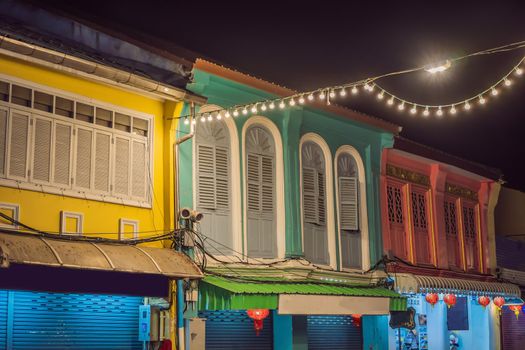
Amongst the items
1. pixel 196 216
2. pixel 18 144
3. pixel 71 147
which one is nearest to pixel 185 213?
pixel 196 216

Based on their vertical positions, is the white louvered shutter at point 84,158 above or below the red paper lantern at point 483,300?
above

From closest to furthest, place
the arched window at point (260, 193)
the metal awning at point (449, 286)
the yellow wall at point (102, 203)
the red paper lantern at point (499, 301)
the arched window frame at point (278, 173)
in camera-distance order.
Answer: the yellow wall at point (102, 203) → the arched window at point (260, 193) → the arched window frame at point (278, 173) → the metal awning at point (449, 286) → the red paper lantern at point (499, 301)

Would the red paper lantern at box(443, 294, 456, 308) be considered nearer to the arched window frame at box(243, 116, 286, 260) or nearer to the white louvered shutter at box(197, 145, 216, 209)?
the arched window frame at box(243, 116, 286, 260)

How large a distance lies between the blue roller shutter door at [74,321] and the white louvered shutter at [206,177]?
8.39 feet

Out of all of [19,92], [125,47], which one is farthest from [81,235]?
[125,47]

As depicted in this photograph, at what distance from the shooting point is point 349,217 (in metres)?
20.0

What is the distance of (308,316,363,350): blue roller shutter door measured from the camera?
19344 millimetres

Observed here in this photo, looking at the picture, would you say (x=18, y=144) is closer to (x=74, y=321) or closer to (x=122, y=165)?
(x=122, y=165)

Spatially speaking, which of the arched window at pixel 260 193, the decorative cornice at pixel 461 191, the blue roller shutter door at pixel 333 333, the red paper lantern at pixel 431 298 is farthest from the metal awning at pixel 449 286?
the arched window at pixel 260 193

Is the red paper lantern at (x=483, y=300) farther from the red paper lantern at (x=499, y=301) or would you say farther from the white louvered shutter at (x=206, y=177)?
the white louvered shutter at (x=206, y=177)

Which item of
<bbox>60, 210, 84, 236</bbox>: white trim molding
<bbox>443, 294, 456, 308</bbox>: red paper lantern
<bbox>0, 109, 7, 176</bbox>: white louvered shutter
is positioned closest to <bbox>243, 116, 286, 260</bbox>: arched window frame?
<bbox>60, 210, 84, 236</bbox>: white trim molding

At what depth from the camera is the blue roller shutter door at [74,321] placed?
13289 millimetres

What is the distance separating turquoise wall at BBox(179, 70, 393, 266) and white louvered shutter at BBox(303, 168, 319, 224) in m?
0.56

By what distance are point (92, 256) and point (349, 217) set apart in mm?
8416
